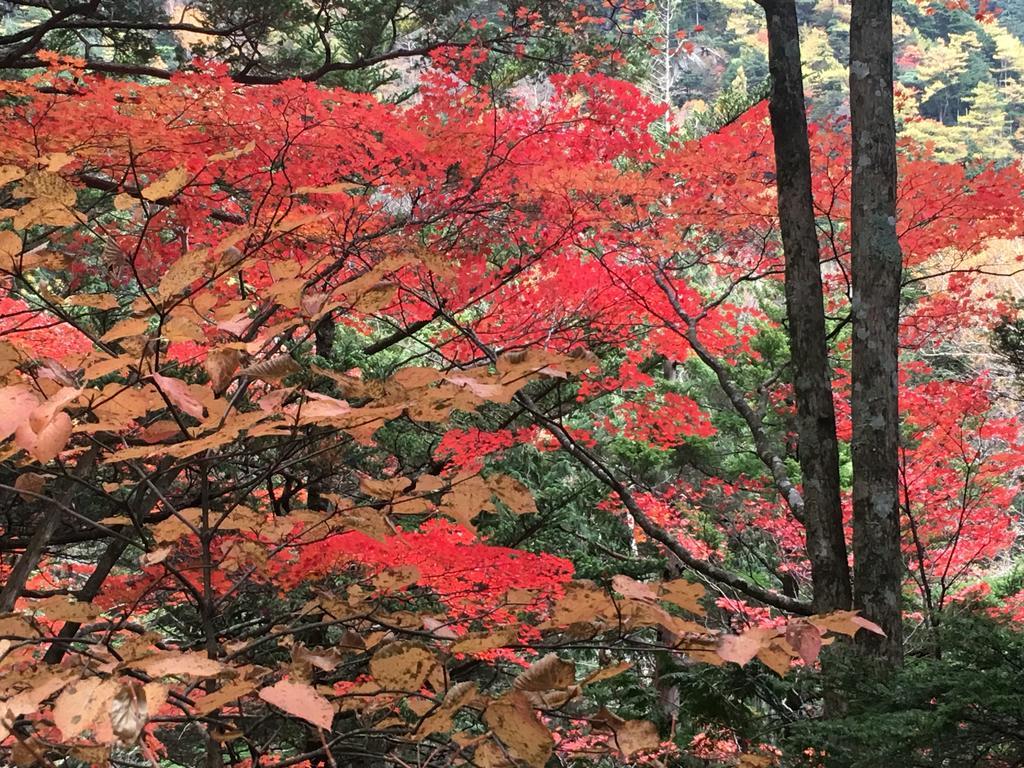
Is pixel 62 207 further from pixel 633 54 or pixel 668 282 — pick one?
pixel 633 54

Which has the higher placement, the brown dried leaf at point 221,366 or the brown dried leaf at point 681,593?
the brown dried leaf at point 221,366

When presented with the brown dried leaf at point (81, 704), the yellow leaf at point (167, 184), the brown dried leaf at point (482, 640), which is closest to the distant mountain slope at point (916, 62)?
the yellow leaf at point (167, 184)

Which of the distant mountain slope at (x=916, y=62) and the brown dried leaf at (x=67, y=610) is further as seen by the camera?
the distant mountain slope at (x=916, y=62)

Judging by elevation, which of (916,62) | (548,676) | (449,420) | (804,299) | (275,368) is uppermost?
(916,62)

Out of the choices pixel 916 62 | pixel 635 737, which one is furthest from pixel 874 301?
pixel 916 62

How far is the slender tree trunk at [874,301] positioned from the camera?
12.1 ft

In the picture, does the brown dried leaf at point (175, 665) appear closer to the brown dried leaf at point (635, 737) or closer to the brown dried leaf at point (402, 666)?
the brown dried leaf at point (402, 666)

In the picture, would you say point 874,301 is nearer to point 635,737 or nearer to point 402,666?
point 635,737

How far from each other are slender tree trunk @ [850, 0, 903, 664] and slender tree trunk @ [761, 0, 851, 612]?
0.31 metres

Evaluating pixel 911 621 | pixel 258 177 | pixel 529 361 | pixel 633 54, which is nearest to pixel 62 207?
pixel 529 361

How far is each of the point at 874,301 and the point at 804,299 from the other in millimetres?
458

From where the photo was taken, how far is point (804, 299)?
4242 mm

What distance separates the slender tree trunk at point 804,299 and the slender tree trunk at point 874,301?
307mm

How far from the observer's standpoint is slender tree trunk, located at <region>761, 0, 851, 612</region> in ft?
13.5
